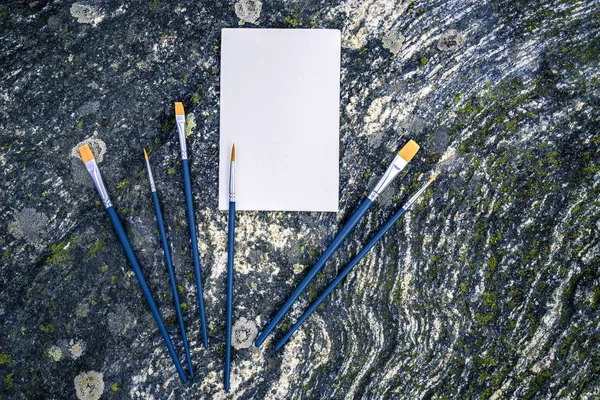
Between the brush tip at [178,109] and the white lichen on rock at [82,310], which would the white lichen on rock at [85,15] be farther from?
the white lichen on rock at [82,310]

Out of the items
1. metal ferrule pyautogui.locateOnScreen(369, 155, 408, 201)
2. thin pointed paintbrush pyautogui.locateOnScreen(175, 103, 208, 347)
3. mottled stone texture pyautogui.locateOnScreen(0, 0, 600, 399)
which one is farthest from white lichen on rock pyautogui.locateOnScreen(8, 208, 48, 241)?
metal ferrule pyautogui.locateOnScreen(369, 155, 408, 201)

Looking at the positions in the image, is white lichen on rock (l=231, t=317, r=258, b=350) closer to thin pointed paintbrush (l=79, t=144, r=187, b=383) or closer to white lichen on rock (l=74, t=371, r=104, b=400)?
thin pointed paintbrush (l=79, t=144, r=187, b=383)

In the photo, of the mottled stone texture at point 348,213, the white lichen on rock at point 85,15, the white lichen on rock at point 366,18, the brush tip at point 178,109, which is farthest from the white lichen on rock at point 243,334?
the white lichen on rock at point 85,15

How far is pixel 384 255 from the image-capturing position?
1294 mm

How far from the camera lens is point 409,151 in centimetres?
126

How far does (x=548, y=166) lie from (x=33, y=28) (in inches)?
56.8

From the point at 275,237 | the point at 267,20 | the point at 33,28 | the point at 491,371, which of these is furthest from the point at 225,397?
the point at 33,28

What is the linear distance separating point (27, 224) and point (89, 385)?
1.50ft

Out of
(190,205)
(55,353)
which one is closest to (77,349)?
(55,353)

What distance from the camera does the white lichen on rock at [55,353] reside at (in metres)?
1.27

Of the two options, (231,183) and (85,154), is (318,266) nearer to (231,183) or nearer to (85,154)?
(231,183)

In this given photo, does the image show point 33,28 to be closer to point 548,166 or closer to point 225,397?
point 225,397

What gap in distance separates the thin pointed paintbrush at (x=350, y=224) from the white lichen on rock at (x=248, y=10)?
546mm

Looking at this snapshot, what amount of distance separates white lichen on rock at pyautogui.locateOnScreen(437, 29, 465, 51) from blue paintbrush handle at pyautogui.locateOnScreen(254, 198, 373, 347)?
47 cm
